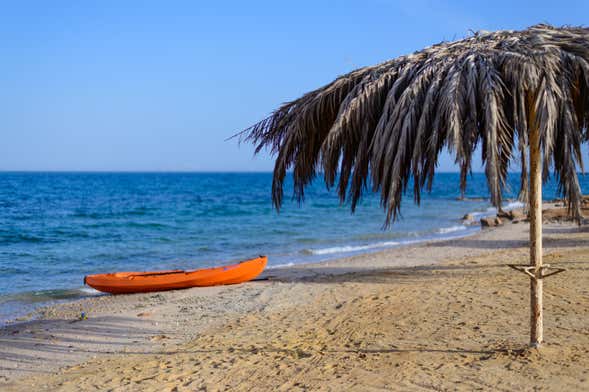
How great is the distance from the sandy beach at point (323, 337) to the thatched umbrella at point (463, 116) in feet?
2.55

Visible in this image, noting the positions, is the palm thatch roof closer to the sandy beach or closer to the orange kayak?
the sandy beach

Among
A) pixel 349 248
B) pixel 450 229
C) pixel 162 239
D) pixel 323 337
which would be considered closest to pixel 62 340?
pixel 323 337

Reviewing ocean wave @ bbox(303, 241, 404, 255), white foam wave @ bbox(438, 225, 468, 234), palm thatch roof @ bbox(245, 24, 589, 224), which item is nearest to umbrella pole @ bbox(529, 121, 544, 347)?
palm thatch roof @ bbox(245, 24, 589, 224)

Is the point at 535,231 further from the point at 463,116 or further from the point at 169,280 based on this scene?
the point at 169,280

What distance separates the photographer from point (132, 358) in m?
6.62

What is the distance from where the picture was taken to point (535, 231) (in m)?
5.22

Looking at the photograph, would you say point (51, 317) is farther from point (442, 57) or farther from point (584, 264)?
Result: point (584, 264)

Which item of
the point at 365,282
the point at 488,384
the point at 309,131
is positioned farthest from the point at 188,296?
the point at 488,384

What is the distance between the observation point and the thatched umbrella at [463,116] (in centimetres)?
436

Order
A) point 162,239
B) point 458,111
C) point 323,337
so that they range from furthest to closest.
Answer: point 162,239
point 323,337
point 458,111

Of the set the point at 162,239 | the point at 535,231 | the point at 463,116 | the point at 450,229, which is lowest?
the point at 162,239

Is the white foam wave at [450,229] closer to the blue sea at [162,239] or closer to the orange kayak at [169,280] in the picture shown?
the blue sea at [162,239]

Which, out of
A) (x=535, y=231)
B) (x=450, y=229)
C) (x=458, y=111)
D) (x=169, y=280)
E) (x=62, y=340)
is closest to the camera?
(x=458, y=111)

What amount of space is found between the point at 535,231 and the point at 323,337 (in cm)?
274
